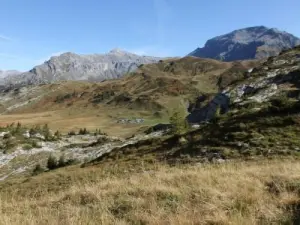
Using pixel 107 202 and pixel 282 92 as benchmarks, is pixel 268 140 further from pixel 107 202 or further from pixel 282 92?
pixel 282 92

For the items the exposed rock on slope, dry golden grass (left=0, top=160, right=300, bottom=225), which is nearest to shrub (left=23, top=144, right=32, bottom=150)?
the exposed rock on slope

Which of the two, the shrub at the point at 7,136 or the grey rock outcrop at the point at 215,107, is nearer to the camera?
the grey rock outcrop at the point at 215,107

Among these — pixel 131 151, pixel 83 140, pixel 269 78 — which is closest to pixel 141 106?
pixel 83 140

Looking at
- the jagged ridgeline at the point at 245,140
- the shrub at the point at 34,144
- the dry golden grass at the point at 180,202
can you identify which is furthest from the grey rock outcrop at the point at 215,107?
the dry golden grass at the point at 180,202

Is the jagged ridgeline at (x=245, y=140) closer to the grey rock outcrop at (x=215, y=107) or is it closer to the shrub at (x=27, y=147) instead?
the grey rock outcrop at (x=215, y=107)

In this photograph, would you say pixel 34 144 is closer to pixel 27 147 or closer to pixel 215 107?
pixel 27 147

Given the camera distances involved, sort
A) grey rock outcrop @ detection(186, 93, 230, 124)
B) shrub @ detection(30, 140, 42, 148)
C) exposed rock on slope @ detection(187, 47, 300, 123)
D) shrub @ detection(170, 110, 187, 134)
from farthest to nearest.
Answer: grey rock outcrop @ detection(186, 93, 230, 124)
shrub @ detection(30, 140, 42, 148)
exposed rock on slope @ detection(187, 47, 300, 123)
shrub @ detection(170, 110, 187, 134)

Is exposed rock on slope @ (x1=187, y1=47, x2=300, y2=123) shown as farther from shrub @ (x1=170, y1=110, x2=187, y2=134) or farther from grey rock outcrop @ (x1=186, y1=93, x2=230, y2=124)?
shrub @ (x1=170, y1=110, x2=187, y2=134)

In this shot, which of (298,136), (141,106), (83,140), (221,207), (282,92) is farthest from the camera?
(141,106)

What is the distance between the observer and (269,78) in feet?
252

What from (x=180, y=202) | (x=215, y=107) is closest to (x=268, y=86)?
(x=215, y=107)

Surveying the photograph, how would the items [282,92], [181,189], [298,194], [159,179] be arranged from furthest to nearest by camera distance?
[282,92] → [159,179] → [181,189] → [298,194]

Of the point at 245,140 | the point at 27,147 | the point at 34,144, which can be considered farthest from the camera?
the point at 34,144

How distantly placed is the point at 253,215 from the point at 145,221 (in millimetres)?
2093
